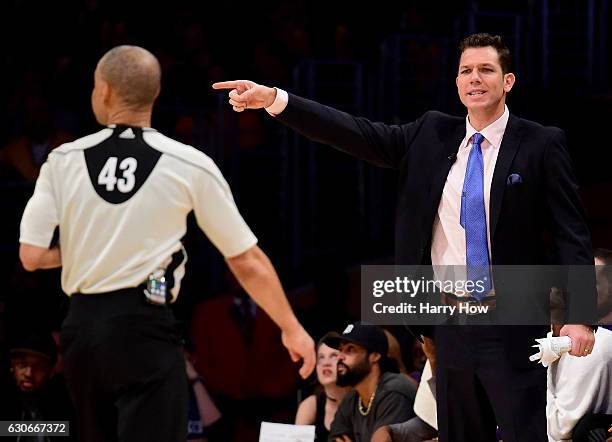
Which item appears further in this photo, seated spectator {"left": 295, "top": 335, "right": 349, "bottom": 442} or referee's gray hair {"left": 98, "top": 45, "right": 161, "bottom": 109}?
seated spectator {"left": 295, "top": 335, "right": 349, "bottom": 442}

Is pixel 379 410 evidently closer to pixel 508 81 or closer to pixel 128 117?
pixel 508 81

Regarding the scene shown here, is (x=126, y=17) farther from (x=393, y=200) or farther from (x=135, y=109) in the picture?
(x=135, y=109)

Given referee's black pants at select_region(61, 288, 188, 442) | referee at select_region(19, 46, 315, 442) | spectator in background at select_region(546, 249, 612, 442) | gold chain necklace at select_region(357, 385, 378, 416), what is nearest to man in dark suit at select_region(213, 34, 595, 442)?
referee at select_region(19, 46, 315, 442)

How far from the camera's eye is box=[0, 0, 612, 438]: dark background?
848cm

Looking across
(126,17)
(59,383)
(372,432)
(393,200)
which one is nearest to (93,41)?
(126,17)

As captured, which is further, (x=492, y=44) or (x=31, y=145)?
(x=31, y=145)

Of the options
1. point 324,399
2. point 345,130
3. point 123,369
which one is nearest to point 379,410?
point 324,399

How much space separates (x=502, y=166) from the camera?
4.21 m

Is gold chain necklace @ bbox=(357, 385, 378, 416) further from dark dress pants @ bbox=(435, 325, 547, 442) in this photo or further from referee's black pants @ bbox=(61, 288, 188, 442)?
referee's black pants @ bbox=(61, 288, 188, 442)

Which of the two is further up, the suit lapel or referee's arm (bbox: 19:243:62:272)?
the suit lapel

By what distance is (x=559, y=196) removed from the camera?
4121 millimetres

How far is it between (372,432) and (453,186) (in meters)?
2.48

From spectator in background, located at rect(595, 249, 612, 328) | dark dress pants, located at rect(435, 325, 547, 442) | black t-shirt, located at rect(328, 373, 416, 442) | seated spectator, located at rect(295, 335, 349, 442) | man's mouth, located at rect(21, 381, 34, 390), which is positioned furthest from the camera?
man's mouth, located at rect(21, 381, 34, 390)

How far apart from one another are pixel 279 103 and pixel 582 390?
1.94 metres
